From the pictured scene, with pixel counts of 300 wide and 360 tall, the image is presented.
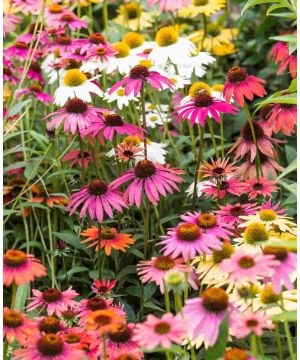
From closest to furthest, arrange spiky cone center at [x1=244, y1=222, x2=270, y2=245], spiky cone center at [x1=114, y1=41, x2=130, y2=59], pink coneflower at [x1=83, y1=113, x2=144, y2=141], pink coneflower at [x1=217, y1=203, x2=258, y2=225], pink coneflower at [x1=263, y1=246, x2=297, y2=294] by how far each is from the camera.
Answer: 1. pink coneflower at [x1=263, y1=246, x2=297, y2=294]
2. spiky cone center at [x1=244, y1=222, x2=270, y2=245]
3. pink coneflower at [x1=217, y1=203, x2=258, y2=225]
4. pink coneflower at [x1=83, y1=113, x2=144, y2=141]
5. spiky cone center at [x1=114, y1=41, x2=130, y2=59]

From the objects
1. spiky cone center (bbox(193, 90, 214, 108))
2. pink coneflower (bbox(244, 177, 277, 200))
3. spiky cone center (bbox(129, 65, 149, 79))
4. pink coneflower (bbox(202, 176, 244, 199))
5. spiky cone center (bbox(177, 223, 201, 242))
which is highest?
spiky cone center (bbox(129, 65, 149, 79))

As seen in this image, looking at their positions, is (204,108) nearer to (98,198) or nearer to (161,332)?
(98,198)

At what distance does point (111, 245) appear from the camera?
155cm

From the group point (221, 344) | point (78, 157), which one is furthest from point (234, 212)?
point (78, 157)

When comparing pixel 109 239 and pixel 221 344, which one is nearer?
pixel 221 344

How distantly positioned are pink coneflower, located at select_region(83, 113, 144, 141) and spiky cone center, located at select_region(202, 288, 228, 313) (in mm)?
624

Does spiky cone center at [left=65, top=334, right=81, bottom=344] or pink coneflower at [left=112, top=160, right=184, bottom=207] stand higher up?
pink coneflower at [left=112, top=160, right=184, bottom=207]

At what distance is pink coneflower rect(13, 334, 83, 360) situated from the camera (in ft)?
3.52

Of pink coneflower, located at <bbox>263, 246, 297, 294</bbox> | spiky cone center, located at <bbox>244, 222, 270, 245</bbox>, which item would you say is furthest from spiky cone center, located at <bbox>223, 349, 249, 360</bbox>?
spiky cone center, located at <bbox>244, 222, 270, 245</bbox>

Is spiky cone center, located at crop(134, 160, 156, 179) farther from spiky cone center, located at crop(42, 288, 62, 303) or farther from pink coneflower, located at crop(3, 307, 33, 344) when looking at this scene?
pink coneflower, located at crop(3, 307, 33, 344)

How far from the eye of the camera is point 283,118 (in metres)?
1.68

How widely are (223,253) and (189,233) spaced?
13cm

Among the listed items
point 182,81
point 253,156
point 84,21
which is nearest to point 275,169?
point 253,156

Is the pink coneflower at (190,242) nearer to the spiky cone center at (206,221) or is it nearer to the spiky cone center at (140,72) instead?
the spiky cone center at (206,221)
